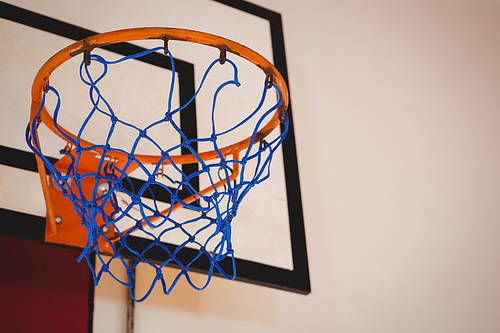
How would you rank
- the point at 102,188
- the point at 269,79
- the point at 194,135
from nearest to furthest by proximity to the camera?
the point at 269,79 → the point at 102,188 → the point at 194,135

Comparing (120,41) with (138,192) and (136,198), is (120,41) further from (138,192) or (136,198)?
(138,192)

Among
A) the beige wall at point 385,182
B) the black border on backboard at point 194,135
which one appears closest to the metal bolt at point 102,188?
the black border on backboard at point 194,135

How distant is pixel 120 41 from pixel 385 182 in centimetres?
174

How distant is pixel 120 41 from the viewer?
147 centimetres

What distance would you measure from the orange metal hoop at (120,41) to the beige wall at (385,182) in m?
0.55

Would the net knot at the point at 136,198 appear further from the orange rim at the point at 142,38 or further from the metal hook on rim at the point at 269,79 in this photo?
the metal hook on rim at the point at 269,79

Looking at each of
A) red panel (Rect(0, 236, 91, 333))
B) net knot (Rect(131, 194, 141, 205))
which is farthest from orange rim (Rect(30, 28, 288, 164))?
red panel (Rect(0, 236, 91, 333))

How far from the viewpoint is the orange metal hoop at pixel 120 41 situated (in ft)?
4.82

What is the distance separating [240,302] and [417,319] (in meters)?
0.82

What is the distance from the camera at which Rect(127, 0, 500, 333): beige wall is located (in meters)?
2.38

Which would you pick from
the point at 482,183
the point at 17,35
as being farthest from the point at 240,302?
the point at 482,183

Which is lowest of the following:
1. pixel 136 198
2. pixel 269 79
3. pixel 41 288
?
pixel 41 288

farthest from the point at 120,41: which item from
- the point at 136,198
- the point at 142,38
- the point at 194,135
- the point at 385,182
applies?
the point at 385,182

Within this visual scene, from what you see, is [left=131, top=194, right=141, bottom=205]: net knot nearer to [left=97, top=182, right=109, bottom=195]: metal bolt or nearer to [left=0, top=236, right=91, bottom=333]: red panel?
[left=97, top=182, right=109, bottom=195]: metal bolt
